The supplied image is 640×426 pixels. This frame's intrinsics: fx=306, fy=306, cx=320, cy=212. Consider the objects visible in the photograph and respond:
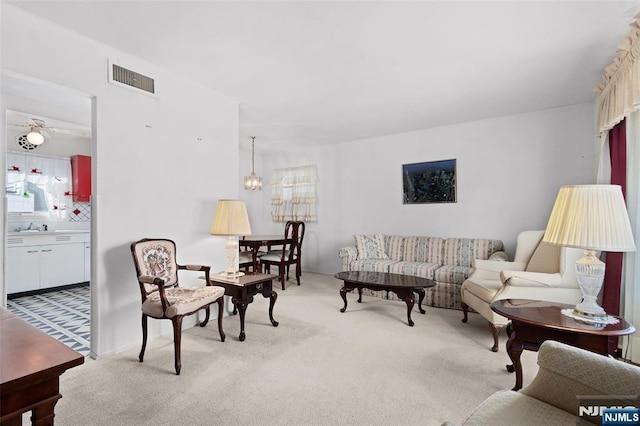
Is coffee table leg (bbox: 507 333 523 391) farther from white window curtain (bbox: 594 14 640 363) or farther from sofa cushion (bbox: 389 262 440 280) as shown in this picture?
sofa cushion (bbox: 389 262 440 280)

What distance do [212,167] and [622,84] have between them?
3.92 meters

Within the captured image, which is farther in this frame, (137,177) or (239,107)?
(239,107)

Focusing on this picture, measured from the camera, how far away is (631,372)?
3.63 ft

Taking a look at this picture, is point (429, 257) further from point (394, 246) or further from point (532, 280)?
point (532, 280)

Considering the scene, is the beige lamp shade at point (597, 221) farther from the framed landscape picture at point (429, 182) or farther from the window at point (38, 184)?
the window at point (38, 184)

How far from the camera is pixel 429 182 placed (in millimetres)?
5047

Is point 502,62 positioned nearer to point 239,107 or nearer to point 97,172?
point 239,107

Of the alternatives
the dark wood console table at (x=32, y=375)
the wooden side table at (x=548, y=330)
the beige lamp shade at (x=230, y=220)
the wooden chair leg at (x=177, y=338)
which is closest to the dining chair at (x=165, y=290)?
the wooden chair leg at (x=177, y=338)

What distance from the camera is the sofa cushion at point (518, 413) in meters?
1.14

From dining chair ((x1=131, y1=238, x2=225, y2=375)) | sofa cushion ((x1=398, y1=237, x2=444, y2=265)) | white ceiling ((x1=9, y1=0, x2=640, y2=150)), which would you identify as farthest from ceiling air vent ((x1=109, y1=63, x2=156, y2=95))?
sofa cushion ((x1=398, y1=237, x2=444, y2=265))

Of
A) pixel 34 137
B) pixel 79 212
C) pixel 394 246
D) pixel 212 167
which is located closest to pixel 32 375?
pixel 212 167

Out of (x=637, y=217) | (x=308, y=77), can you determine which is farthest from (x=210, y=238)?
(x=637, y=217)

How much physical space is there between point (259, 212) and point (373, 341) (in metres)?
4.79

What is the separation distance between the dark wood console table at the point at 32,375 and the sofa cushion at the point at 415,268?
3.90 m
